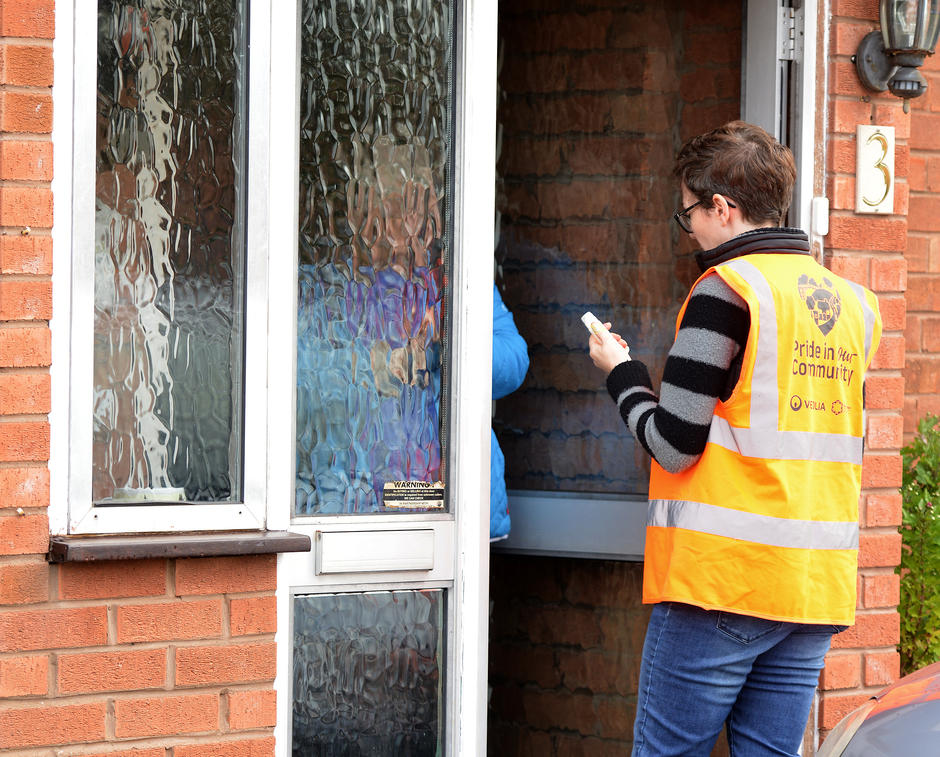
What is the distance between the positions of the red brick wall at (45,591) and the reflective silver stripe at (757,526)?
3.46 ft

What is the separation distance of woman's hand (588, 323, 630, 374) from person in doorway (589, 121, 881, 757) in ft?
0.39

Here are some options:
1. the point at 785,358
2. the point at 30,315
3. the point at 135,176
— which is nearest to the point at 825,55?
the point at 785,358

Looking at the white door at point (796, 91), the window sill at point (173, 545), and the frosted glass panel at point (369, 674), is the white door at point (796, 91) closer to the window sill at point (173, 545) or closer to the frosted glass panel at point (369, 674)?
the frosted glass panel at point (369, 674)

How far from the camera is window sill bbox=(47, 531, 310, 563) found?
289cm

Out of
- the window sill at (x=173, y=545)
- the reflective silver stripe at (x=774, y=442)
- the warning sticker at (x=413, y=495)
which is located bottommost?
the window sill at (x=173, y=545)

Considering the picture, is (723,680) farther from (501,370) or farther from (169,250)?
(169,250)

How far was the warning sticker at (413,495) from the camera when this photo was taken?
11.3ft

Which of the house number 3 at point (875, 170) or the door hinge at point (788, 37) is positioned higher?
the door hinge at point (788, 37)

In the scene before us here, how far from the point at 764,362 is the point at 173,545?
1.33 metres

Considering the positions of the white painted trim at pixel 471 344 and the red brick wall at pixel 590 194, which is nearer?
the white painted trim at pixel 471 344

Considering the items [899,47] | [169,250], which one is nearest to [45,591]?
[169,250]

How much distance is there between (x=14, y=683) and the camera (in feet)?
9.46

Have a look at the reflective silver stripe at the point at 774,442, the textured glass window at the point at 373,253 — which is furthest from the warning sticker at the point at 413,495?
the reflective silver stripe at the point at 774,442

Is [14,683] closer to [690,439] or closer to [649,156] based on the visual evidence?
[690,439]
